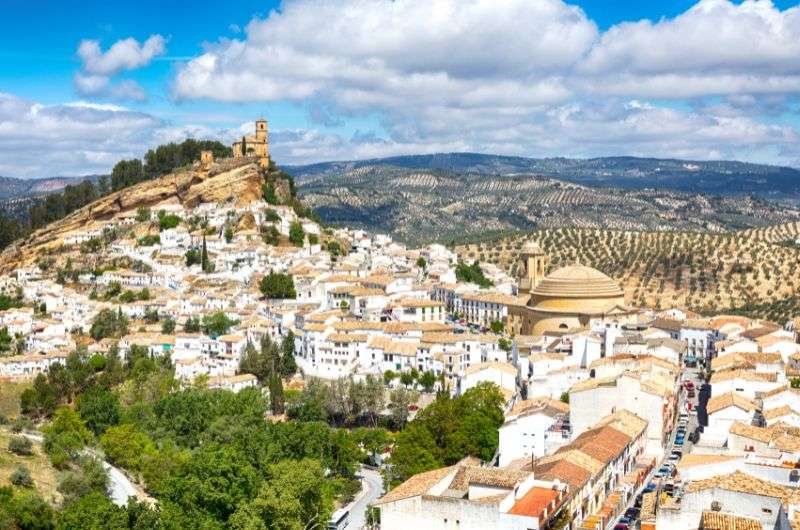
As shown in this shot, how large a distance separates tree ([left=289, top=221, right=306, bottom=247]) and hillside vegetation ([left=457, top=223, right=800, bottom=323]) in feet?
90.5

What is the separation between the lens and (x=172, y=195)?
94.5m

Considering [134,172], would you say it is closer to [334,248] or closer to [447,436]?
[334,248]

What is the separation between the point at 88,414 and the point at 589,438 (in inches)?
1139

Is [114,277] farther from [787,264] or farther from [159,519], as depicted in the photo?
[787,264]

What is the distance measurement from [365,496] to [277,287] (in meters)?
31.1

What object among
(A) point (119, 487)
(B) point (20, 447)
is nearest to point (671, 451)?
(A) point (119, 487)

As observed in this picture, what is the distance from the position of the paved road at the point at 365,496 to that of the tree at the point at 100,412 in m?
15.6

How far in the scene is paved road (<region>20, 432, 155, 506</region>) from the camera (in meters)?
38.9

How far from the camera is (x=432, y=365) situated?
177ft

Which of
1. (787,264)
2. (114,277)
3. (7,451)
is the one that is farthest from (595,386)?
(787,264)

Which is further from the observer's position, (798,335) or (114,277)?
(114,277)

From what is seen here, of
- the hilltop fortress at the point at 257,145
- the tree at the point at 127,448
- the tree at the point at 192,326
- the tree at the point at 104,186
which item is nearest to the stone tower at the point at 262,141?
the hilltop fortress at the point at 257,145

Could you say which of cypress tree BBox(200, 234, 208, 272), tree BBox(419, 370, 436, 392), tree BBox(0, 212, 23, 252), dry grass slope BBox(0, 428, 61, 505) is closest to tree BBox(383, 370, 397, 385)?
tree BBox(419, 370, 436, 392)

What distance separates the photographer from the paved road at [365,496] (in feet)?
118
